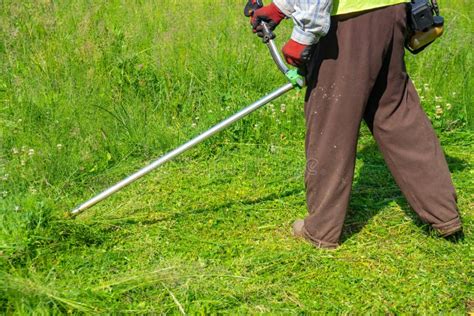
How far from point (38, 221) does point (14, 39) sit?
7.81 feet

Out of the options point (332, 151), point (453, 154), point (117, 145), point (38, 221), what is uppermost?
point (332, 151)

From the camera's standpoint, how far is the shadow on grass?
3458mm

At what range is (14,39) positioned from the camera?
4.92 m

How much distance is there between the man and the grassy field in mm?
260

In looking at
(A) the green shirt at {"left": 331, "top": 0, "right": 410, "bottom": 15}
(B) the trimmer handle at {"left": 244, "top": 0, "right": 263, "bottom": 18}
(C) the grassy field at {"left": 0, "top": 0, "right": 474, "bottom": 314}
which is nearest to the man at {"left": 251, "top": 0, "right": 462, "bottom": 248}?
(A) the green shirt at {"left": 331, "top": 0, "right": 410, "bottom": 15}

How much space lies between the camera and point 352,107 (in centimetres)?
287

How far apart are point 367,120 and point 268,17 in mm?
717

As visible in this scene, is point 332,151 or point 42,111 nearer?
point 332,151

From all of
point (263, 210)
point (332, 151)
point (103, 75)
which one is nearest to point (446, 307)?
point (332, 151)

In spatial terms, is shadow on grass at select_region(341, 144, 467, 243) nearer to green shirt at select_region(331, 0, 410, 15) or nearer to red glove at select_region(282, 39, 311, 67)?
red glove at select_region(282, 39, 311, 67)

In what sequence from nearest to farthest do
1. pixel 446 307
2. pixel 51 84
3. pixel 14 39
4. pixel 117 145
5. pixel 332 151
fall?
1. pixel 446 307
2. pixel 332 151
3. pixel 117 145
4. pixel 51 84
5. pixel 14 39

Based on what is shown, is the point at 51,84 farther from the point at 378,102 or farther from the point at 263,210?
the point at 378,102

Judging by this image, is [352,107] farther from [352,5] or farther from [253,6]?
[253,6]

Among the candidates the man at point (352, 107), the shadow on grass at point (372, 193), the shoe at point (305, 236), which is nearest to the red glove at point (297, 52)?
the man at point (352, 107)
